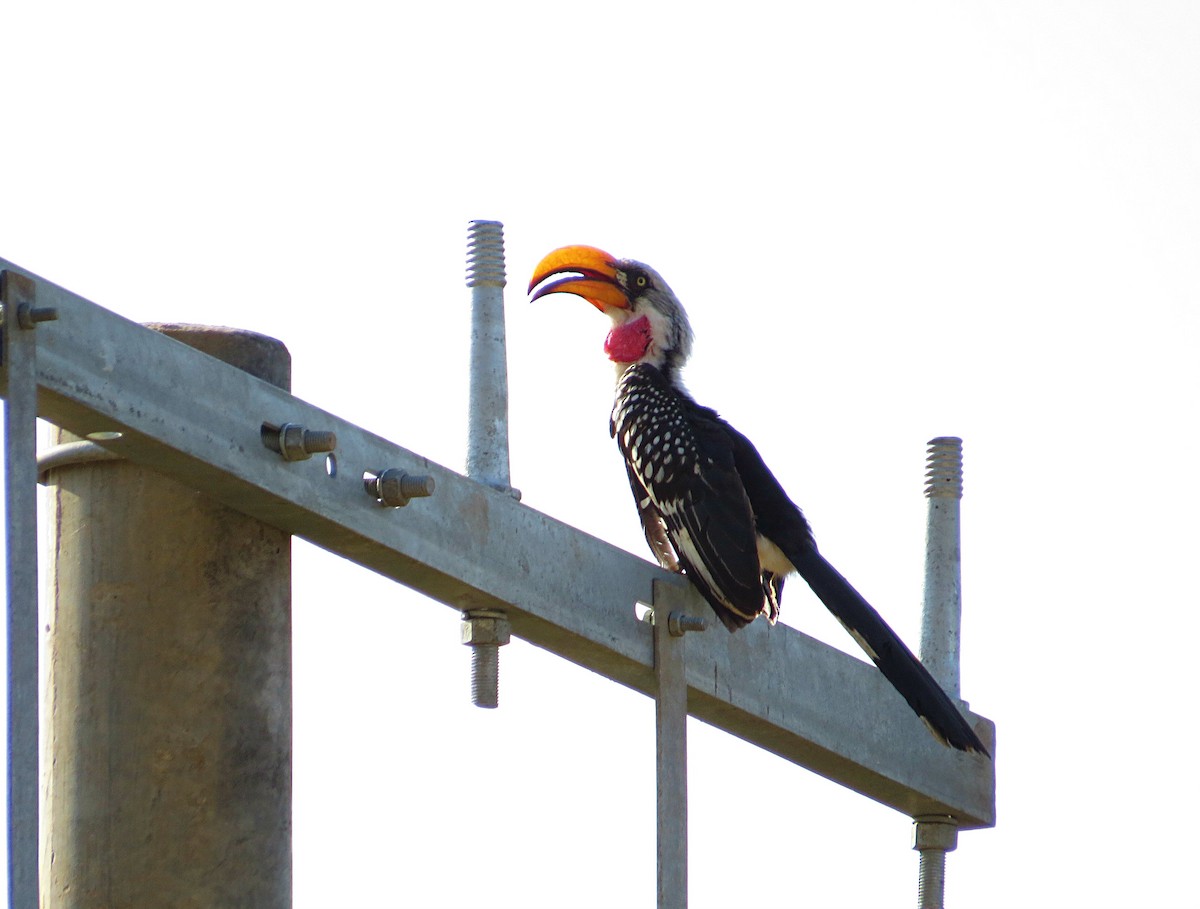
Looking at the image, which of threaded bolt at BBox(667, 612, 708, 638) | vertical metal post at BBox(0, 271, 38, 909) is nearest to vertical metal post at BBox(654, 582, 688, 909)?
threaded bolt at BBox(667, 612, 708, 638)

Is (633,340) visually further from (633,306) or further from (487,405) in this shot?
(487,405)

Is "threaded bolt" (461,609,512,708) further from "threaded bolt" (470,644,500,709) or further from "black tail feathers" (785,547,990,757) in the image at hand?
"black tail feathers" (785,547,990,757)

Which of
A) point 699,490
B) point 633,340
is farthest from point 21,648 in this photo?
point 633,340

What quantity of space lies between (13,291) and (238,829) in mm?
949

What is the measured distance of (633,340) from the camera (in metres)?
6.04

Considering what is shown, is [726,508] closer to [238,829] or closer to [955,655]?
[955,655]

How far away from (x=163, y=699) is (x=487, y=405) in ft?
2.64

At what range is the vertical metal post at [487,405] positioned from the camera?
11.2 feet

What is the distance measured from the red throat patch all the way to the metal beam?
1.89m

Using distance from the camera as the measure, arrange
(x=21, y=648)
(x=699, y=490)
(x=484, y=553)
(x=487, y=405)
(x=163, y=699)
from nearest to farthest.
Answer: (x=21, y=648), (x=163, y=699), (x=484, y=553), (x=487, y=405), (x=699, y=490)

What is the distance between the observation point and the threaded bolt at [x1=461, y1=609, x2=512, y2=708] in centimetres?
340

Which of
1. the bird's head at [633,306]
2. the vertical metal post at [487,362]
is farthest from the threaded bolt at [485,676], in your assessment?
the bird's head at [633,306]

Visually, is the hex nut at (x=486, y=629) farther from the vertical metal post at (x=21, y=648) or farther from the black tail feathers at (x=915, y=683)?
the black tail feathers at (x=915, y=683)

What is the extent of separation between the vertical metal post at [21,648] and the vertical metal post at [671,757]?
49.4 inches
